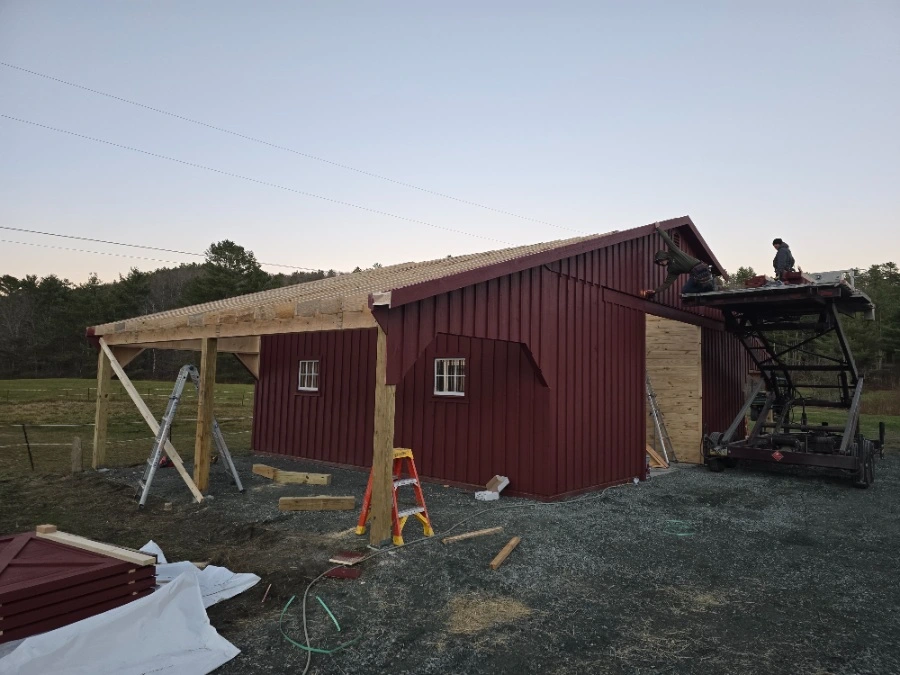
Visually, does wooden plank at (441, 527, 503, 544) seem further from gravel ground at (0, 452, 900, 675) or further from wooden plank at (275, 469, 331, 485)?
wooden plank at (275, 469, 331, 485)

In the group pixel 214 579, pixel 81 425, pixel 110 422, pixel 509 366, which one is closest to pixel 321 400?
pixel 509 366

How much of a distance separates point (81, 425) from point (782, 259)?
2207cm

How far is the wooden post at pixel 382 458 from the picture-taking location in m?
5.69

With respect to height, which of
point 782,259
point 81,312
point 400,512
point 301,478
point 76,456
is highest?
point 81,312

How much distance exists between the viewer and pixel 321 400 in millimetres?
12078

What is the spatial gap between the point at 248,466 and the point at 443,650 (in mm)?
9059

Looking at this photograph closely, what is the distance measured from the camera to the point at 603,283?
31.6 ft

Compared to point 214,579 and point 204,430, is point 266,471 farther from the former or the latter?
point 214,579

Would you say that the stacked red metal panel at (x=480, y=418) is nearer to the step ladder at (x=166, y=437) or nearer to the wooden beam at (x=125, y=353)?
the step ladder at (x=166, y=437)

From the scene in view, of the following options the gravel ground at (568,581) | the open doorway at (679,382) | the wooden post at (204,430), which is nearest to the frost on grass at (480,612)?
the gravel ground at (568,581)

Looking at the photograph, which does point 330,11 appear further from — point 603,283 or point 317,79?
point 603,283

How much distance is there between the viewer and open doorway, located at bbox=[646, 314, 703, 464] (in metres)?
12.3

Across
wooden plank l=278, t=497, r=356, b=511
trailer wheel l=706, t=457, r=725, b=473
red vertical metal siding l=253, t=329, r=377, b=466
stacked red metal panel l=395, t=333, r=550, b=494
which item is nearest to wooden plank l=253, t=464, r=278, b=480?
red vertical metal siding l=253, t=329, r=377, b=466

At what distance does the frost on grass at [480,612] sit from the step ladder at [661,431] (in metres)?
9.09
